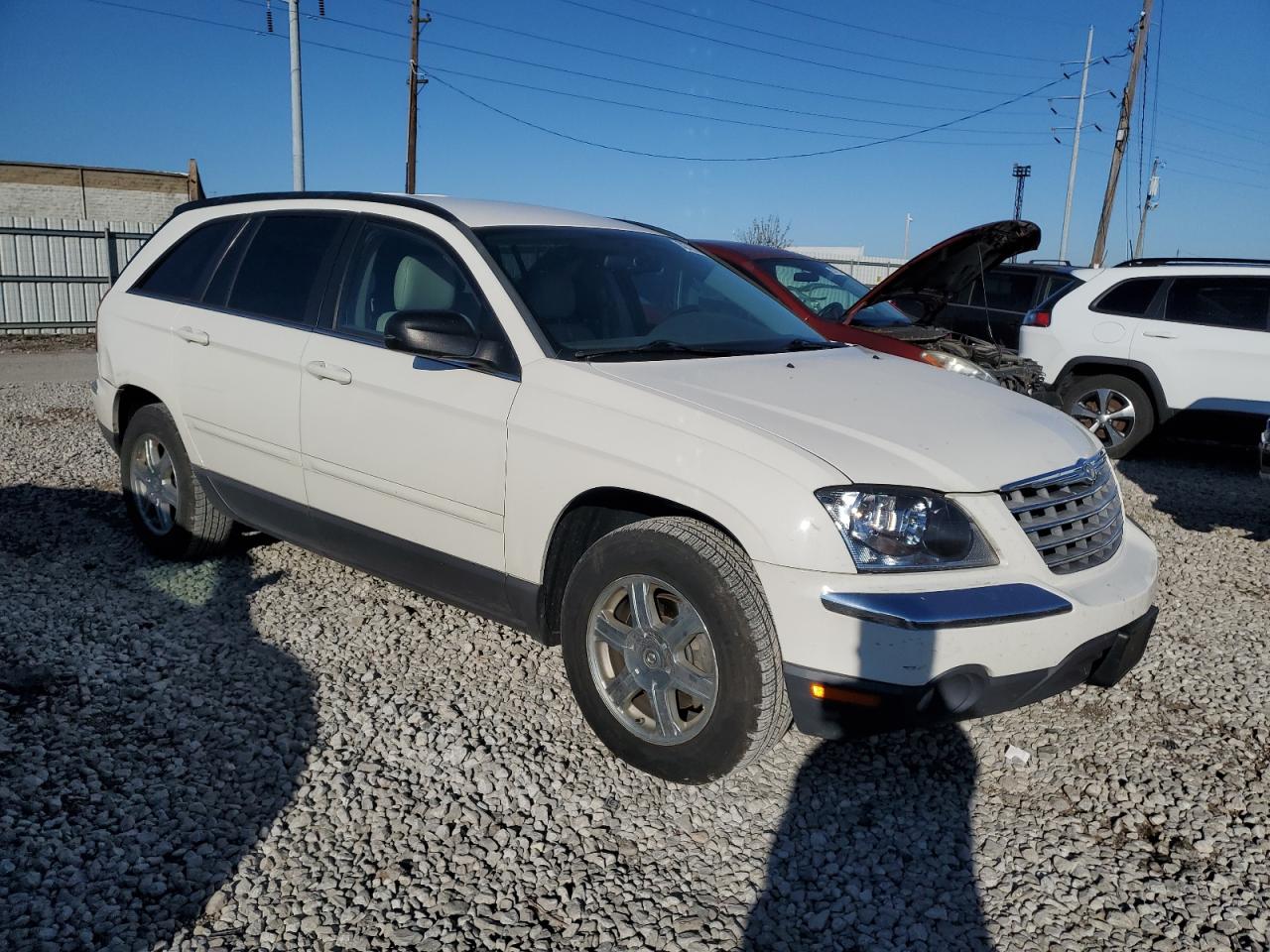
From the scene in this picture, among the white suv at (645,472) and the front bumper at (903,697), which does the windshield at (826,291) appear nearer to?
the white suv at (645,472)

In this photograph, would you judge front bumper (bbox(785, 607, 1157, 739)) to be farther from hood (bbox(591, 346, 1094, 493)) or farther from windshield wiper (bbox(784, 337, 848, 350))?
windshield wiper (bbox(784, 337, 848, 350))

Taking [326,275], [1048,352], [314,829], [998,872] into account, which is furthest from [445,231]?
[1048,352]

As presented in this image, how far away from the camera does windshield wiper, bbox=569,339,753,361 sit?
3.48 m

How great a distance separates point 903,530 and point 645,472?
2.54 ft

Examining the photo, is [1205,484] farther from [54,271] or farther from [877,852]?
[54,271]

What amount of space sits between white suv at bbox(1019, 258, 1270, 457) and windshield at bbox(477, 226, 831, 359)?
225 inches

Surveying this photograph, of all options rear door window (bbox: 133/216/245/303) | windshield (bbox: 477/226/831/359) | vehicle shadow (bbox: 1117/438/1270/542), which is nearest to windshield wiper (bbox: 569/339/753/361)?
windshield (bbox: 477/226/831/359)

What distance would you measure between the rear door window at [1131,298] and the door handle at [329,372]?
7584 mm

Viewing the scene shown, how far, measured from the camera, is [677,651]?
9.96 ft

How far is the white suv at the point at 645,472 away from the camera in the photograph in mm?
2770

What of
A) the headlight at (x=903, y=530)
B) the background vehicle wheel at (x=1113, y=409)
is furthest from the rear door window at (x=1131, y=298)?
the headlight at (x=903, y=530)

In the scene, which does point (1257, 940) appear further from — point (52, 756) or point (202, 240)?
point (202, 240)

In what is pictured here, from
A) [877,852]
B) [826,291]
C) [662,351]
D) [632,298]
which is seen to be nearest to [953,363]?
[826,291]

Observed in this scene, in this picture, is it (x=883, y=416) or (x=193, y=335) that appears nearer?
(x=883, y=416)
